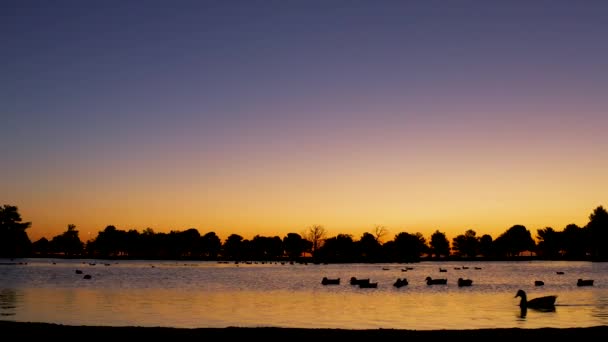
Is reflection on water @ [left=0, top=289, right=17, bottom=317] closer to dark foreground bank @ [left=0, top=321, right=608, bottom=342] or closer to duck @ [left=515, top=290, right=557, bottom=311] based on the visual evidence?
dark foreground bank @ [left=0, top=321, right=608, bottom=342]

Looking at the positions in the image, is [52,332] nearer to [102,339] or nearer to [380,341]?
[102,339]

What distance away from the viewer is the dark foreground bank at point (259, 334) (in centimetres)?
2389

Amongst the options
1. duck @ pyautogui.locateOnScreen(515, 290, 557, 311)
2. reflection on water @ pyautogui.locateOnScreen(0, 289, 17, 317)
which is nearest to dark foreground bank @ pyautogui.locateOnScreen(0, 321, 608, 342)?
reflection on water @ pyautogui.locateOnScreen(0, 289, 17, 317)

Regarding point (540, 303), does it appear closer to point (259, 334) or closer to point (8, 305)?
point (259, 334)

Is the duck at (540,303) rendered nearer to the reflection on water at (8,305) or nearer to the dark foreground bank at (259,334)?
the dark foreground bank at (259,334)

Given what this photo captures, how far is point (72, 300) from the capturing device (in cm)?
5672

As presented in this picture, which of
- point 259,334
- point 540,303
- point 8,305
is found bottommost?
point 8,305

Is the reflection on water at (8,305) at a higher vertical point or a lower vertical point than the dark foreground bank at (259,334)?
lower

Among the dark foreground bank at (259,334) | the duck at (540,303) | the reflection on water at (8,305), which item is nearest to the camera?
the dark foreground bank at (259,334)

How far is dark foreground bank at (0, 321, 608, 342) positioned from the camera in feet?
78.4

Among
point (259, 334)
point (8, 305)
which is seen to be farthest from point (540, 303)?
point (8, 305)

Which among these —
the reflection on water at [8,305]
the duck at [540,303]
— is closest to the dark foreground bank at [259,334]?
the reflection on water at [8,305]

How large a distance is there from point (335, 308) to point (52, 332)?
2764 centimetres

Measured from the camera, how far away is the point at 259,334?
981 inches
